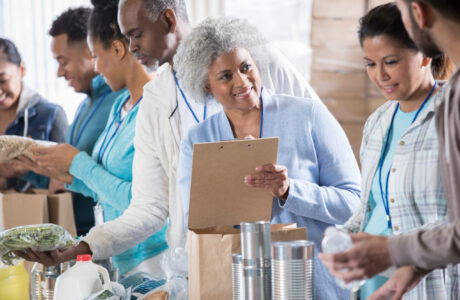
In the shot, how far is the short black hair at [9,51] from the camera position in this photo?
10.8ft

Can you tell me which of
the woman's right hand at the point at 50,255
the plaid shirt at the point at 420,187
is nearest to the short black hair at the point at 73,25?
the woman's right hand at the point at 50,255

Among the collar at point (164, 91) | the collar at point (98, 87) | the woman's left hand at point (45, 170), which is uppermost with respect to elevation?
the collar at point (98, 87)

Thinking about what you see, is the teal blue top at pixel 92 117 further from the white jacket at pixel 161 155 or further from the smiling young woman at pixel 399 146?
the smiling young woman at pixel 399 146

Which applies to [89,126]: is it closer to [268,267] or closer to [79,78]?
[79,78]

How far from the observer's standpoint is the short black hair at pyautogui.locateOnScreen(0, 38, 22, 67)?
10.8 feet

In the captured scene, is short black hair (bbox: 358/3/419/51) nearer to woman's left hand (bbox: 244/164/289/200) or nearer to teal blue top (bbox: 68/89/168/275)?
woman's left hand (bbox: 244/164/289/200)

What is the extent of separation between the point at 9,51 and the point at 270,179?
245 cm

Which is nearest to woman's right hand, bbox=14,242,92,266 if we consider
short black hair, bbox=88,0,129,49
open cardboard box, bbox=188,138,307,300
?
open cardboard box, bbox=188,138,307,300

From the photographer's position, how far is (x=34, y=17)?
3.82m

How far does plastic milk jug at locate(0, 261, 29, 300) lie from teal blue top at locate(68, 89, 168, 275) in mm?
496

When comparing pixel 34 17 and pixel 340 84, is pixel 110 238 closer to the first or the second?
pixel 340 84

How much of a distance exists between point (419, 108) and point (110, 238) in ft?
3.13

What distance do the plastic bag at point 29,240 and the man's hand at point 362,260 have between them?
0.91 metres

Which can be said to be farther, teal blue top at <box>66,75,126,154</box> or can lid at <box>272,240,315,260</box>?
teal blue top at <box>66,75,126,154</box>
